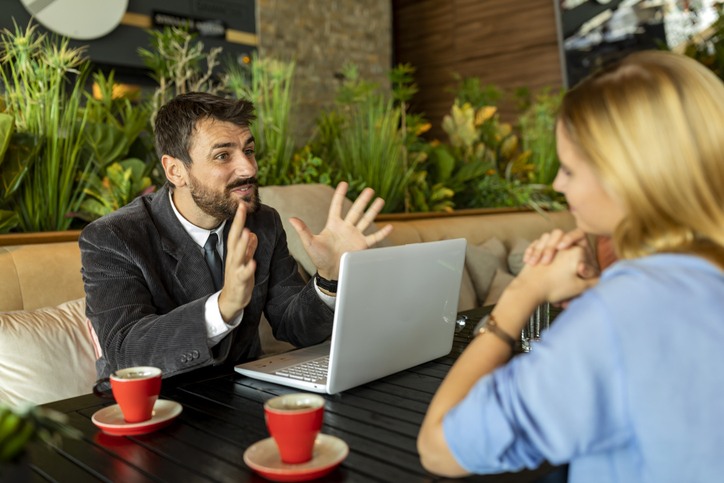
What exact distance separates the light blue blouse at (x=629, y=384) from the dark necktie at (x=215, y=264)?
44.6 inches

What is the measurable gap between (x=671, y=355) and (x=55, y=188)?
6.72ft

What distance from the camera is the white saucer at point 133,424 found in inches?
37.2

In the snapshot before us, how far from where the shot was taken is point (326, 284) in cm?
156

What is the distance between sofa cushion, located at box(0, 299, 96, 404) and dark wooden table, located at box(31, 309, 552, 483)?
0.46 meters

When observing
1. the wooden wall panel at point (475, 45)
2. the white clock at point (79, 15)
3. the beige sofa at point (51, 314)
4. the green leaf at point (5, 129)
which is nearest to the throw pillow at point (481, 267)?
the beige sofa at point (51, 314)

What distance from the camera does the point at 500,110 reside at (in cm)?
641

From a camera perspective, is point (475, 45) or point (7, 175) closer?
point (7, 175)

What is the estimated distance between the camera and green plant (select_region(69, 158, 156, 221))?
2.19m

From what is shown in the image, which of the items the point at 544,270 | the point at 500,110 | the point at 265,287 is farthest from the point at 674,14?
the point at 544,270

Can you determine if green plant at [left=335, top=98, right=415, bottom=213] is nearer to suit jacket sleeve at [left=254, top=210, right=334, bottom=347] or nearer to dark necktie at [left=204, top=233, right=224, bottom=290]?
suit jacket sleeve at [left=254, top=210, right=334, bottom=347]

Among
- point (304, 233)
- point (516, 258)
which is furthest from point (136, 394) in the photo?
point (516, 258)

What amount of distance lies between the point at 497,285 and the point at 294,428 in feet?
7.77

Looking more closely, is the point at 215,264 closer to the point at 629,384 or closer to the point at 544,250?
the point at 544,250

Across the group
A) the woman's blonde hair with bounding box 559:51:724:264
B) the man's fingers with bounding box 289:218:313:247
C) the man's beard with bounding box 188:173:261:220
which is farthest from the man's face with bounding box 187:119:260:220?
the woman's blonde hair with bounding box 559:51:724:264
